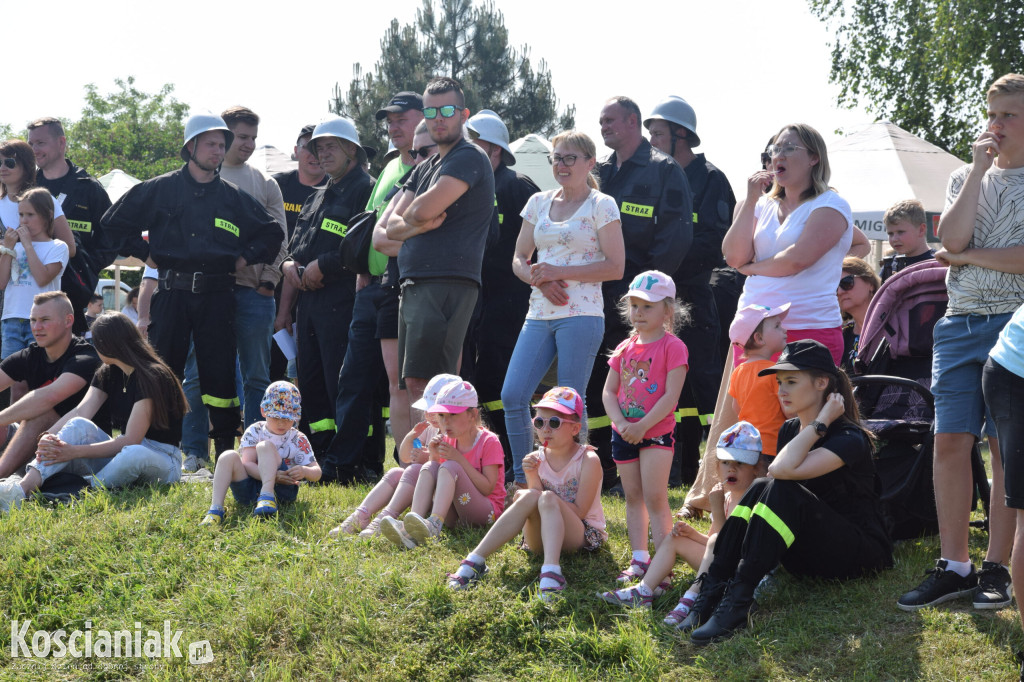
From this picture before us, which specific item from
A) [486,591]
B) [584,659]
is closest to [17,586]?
[486,591]

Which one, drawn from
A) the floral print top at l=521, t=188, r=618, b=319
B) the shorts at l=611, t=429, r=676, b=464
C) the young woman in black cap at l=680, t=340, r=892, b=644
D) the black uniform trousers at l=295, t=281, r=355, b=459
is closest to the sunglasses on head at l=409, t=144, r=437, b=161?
the black uniform trousers at l=295, t=281, r=355, b=459

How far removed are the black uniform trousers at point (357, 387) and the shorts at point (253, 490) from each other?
1002 millimetres

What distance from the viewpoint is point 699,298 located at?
749 centimetres

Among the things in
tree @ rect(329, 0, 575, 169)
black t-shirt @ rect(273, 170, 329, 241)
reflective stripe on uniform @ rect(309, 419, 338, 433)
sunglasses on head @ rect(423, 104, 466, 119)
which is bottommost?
reflective stripe on uniform @ rect(309, 419, 338, 433)

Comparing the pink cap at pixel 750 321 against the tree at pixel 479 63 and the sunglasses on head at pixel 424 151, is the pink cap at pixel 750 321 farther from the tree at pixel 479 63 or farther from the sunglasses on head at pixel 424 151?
the tree at pixel 479 63

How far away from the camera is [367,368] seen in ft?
23.7

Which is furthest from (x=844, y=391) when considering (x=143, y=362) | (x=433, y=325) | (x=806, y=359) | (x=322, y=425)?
(x=143, y=362)

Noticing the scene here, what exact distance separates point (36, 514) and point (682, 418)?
14.4 ft

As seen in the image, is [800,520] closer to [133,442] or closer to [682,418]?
[682,418]

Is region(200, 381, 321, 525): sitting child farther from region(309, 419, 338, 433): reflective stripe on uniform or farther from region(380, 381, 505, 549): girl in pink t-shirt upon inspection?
region(309, 419, 338, 433): reflective stripe on uniform

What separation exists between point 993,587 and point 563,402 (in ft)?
6.66

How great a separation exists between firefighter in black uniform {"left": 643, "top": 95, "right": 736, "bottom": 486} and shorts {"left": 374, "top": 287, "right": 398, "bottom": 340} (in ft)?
6.70

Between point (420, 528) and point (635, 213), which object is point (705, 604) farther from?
point (635, 213)

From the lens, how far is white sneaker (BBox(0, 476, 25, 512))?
255 inches
